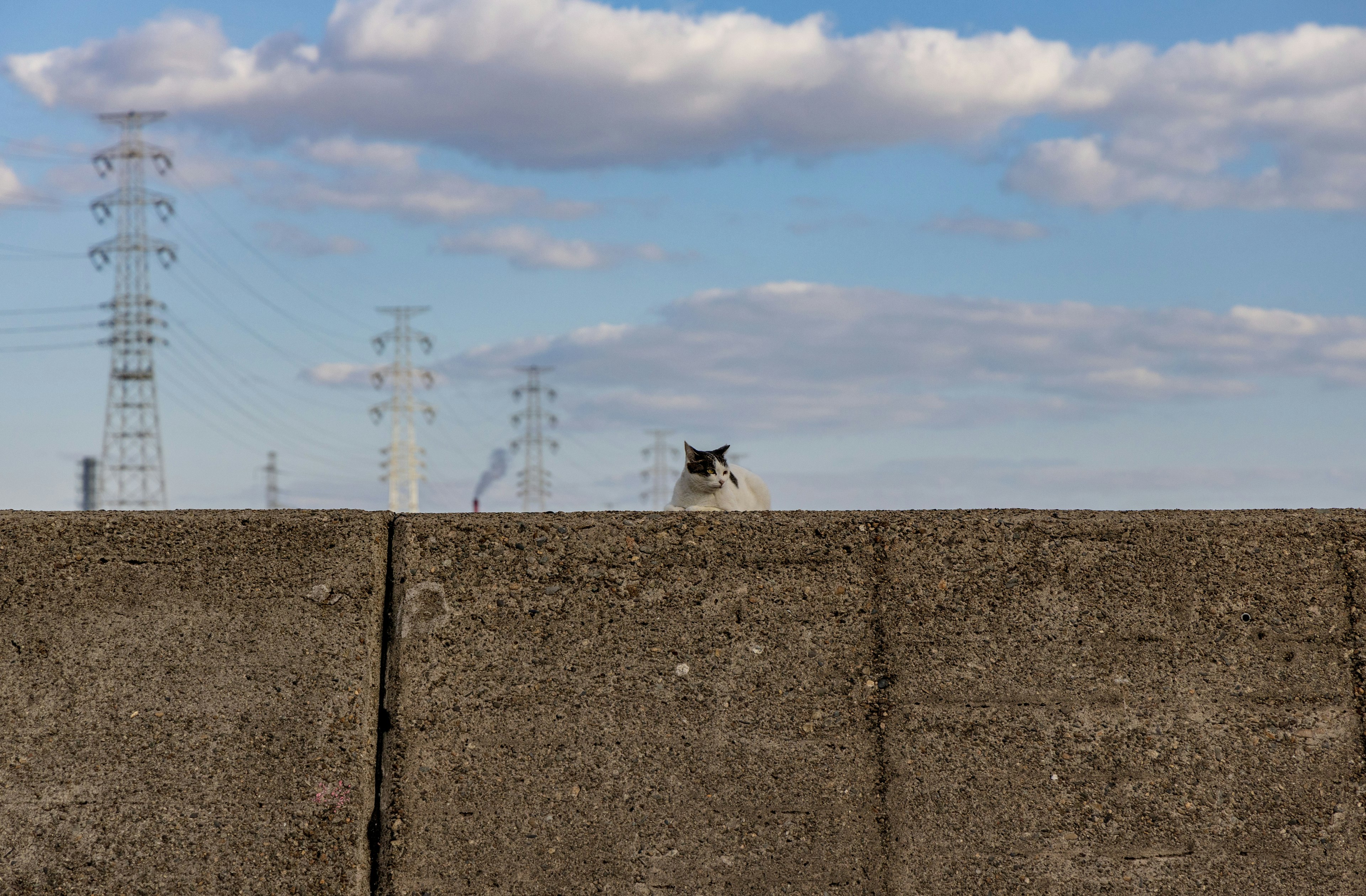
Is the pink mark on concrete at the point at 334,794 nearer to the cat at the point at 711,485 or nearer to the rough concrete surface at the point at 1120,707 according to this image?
the rough concrete surface at the point at 1120,707

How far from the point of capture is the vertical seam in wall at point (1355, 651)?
284cm

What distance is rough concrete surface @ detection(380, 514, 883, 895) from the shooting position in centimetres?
276

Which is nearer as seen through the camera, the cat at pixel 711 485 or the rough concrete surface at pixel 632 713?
the rough concrete surface at pixel 632 713

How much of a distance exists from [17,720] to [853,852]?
6.52ft

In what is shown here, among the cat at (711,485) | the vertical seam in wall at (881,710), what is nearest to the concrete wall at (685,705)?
the vertical seam in wall at (881,710)

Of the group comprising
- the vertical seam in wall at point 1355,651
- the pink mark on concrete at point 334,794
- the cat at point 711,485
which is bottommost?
the pink mark on concrete at point 334,794

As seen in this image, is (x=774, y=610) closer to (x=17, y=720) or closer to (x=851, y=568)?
(x=851, y=568)

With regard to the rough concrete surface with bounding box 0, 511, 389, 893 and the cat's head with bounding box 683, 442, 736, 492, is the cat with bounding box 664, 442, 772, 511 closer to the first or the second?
the cat's head with bounding box 683, 442, 736, 492

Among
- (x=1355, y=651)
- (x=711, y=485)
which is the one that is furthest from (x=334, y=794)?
(x=711, y=485)

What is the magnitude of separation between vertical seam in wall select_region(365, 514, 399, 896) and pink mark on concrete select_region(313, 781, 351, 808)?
0.22 feet

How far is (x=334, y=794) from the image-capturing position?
110 inches

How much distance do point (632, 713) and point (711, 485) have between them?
118 inches

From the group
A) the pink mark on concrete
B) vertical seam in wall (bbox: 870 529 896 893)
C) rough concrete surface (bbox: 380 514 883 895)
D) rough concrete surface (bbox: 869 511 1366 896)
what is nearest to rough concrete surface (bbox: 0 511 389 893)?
the pink mark on concrete

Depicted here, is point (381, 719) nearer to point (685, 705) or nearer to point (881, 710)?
point (685, 705)
